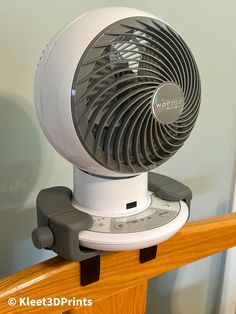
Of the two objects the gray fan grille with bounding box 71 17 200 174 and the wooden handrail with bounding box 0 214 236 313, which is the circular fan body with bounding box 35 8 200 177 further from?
the wooden handrail with bounding box 0 214 236 313

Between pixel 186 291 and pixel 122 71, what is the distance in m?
0.82

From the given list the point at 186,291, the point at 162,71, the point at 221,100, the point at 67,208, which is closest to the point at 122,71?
the point at 162,71

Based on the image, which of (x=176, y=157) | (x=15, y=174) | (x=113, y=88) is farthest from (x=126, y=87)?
(x=176, y=157)

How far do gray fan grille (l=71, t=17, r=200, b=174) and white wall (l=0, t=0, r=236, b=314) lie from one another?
0.27 meters

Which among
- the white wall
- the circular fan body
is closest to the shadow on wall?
the white wall

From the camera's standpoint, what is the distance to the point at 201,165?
3.11 ft

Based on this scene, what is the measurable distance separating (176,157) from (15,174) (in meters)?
0.36

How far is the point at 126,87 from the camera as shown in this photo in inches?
16.5

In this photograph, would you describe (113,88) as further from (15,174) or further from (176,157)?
(176,157)

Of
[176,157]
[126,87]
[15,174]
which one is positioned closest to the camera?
[126,87]

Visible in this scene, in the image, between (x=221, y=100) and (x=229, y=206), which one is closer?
(x=221, y=100)

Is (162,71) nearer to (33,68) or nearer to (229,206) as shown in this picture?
(33,68)

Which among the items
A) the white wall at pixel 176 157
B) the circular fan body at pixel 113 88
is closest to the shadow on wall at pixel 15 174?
the white wall at pixel 176 157

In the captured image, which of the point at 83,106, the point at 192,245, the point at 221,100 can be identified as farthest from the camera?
the point at 221,100
